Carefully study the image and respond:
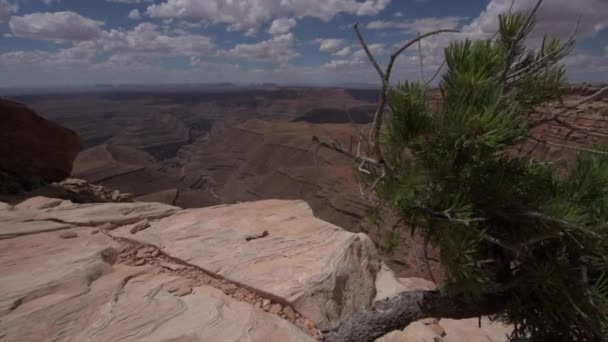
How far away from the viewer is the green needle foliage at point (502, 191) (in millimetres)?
2826

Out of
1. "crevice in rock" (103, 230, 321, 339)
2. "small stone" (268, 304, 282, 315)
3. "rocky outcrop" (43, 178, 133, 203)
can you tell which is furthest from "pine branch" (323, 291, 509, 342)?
"rocky outcrop" (43, 178, 133, 203)

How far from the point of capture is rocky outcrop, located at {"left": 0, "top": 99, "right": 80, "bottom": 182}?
44.7ft

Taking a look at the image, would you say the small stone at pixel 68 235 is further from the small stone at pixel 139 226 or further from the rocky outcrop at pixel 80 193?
the rocky outcrop at pixel 80 193

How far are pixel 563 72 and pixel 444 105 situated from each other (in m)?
0.99

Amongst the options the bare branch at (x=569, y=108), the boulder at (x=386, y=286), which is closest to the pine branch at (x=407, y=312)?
the bare branch at (x=569, y=108)

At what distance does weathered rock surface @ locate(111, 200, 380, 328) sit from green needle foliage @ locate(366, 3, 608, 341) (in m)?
2.25

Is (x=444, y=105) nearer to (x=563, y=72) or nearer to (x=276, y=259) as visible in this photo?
(x=563, y=72)

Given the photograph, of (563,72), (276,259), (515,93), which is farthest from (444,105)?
(276,259)

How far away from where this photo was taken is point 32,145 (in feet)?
46.2

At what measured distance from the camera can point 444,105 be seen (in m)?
3.02

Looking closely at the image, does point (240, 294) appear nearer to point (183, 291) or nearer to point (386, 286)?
point (183, 291)

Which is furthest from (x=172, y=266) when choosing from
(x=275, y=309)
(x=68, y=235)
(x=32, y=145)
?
(x=32, y=145)

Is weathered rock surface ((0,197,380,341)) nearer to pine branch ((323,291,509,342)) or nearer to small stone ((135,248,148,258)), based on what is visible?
small stone ((135,248,148,258))

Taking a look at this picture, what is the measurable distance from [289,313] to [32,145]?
14035mm
